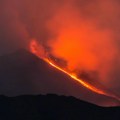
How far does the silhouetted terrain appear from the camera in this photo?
6238 centimetres

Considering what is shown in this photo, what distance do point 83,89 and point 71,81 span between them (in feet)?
8.03

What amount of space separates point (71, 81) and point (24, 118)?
1132 inches

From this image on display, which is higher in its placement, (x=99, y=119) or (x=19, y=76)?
(x=19, y=76)

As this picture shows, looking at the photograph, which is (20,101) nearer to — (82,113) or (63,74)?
(82,113)

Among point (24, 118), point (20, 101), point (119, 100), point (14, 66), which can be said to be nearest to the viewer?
point (24, 118)

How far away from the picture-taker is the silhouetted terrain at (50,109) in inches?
2456

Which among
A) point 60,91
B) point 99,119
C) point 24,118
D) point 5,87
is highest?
point 60,91

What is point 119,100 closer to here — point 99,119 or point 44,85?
point 44,85

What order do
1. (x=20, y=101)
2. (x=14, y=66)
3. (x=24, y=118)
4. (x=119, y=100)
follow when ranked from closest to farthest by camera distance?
(x=24, y=118), (x=20, y=101), (x=119, y=100), (x=14, y=66)

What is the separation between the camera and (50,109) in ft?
217

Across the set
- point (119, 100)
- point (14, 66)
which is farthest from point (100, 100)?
point (14, 66)

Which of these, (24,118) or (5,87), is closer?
(24,118)

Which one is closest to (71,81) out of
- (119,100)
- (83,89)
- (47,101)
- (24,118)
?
(83,89)

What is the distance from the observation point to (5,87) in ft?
268
